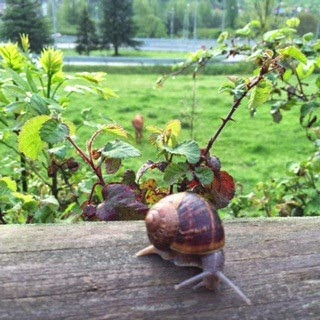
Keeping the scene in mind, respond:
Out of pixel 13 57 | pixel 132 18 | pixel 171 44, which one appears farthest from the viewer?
pixel 171 44

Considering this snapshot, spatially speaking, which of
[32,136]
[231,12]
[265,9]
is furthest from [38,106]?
[231,12]

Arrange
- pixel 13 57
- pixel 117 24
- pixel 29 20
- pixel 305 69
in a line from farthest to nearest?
pixel 117 24 → pixel 29 20 → pixel 305 69 → pixel 13 57

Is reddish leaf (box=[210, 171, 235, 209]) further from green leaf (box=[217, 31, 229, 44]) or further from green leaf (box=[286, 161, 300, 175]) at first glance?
green leaf (box=[217, 31, 229, 44])

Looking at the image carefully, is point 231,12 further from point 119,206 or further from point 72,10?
point 119,206

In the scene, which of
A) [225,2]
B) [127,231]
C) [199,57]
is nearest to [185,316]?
[127,231]

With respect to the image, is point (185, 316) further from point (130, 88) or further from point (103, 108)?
point (130, 88)

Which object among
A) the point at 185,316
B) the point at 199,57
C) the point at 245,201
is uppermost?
the point at 199,57
